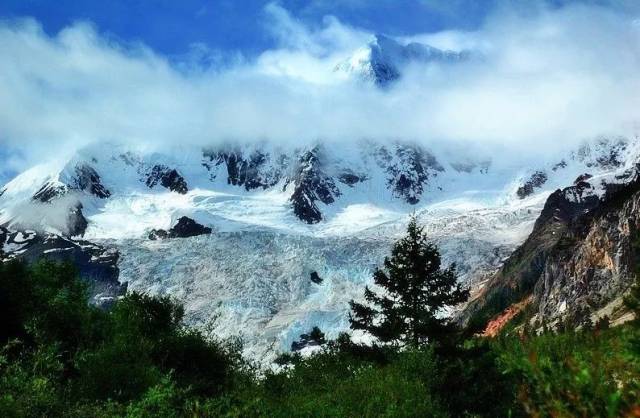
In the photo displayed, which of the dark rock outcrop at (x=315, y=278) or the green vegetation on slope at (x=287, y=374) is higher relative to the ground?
the green vegetation on slope at (x=287, y=374)

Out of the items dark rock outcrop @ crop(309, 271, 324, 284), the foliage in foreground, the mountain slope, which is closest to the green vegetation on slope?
the foliage in foreground

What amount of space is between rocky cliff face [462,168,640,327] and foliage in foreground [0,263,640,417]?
53.5 meters

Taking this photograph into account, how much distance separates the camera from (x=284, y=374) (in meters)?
30.8

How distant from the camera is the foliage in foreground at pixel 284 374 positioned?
5.42 metres

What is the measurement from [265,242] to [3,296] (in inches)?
4457

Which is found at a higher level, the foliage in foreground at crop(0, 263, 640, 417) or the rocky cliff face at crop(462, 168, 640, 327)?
the foliage in foreground at crop(0, 263, 640, 417)

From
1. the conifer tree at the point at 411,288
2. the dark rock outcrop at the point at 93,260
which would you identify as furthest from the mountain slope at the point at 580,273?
the dark rock outcrop at the point at 93,260

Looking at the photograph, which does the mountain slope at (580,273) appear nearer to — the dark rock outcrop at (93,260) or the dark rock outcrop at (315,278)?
the dark rock outcrop at (315,278)

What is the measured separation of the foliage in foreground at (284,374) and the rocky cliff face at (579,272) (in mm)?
53526

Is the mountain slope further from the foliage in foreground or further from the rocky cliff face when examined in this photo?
the foliage in foreground

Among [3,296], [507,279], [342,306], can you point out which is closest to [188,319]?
[342,306]

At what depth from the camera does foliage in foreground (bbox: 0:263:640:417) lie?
5.42 meters

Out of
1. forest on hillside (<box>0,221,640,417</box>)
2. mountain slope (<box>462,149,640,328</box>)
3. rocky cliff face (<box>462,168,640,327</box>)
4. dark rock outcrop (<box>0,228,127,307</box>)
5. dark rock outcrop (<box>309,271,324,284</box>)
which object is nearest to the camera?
forest on hillside (<box>0,221,640,417</box>)

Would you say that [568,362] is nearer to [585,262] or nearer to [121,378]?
[121,378]
